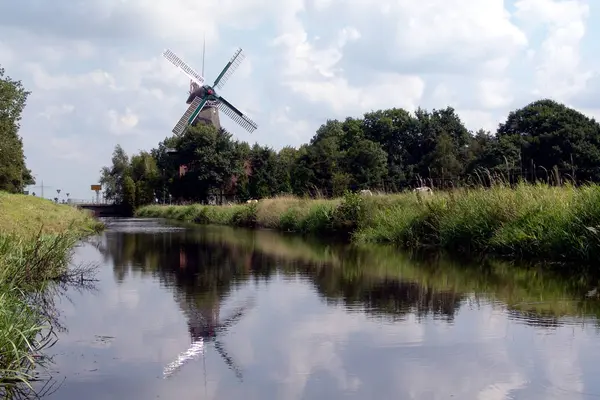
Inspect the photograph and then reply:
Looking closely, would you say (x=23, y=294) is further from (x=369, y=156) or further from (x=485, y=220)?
(x=369, y=156)

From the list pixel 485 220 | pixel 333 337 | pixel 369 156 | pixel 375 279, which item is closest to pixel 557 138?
pixel 369 156

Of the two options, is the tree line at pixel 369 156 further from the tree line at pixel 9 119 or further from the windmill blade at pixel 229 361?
the windmill blade at pixel 229 361

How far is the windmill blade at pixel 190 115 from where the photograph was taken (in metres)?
67.9

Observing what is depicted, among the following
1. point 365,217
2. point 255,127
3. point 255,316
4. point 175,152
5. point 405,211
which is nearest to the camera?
point 255,316

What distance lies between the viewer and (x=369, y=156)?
56.7 m

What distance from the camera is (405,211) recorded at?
21391 mm

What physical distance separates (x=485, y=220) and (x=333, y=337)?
1032cm

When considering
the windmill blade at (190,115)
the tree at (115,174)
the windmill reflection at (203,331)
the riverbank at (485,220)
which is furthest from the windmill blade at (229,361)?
the tree at (115,174)

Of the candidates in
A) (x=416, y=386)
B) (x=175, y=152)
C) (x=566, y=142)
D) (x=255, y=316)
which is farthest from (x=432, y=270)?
(x=175, y=152)

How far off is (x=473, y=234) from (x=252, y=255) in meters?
5.61

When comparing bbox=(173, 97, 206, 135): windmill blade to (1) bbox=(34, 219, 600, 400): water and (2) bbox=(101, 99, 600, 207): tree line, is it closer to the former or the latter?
(2) bbox=(101, 99, 600, 207): tree line

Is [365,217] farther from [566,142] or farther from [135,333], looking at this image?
[566,142]

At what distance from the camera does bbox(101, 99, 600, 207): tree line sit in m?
48.3

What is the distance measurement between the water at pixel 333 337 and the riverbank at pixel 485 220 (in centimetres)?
142
